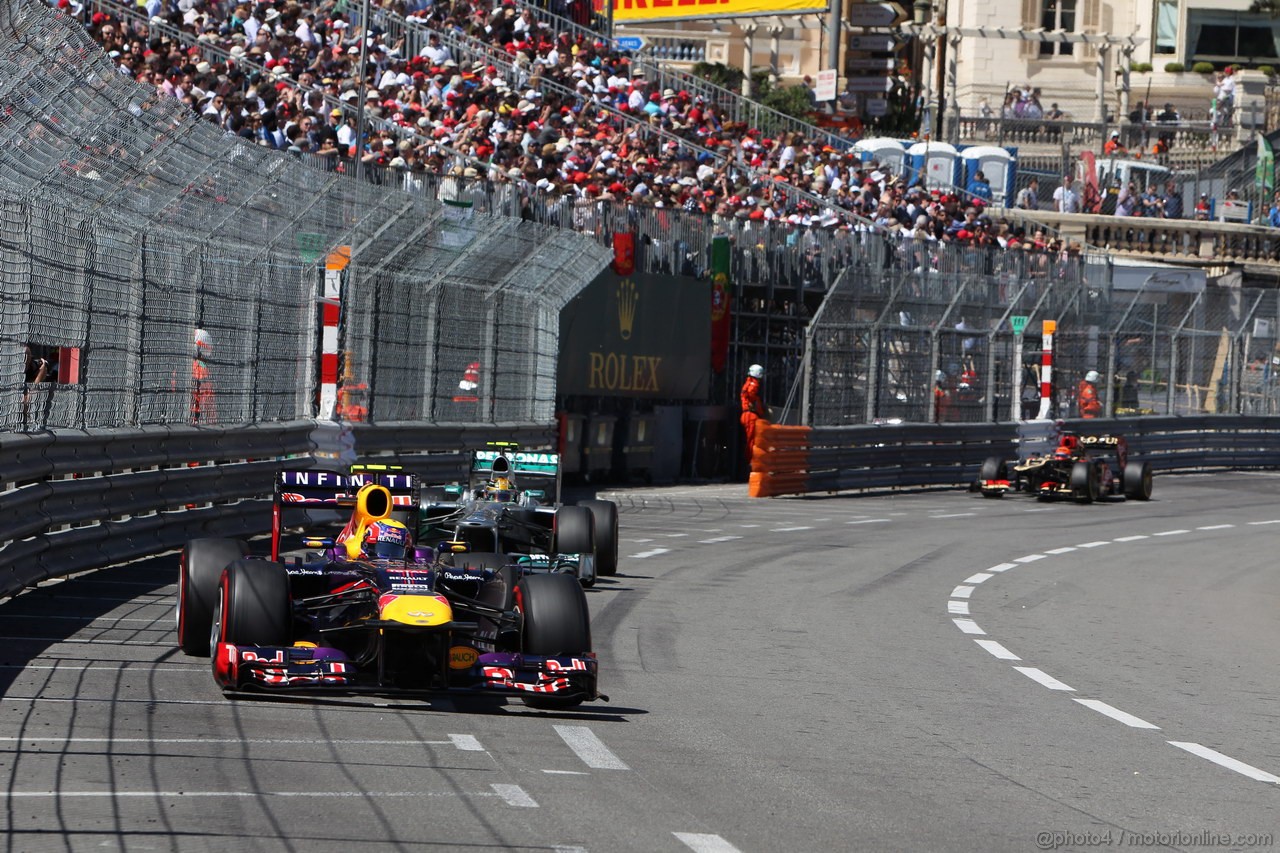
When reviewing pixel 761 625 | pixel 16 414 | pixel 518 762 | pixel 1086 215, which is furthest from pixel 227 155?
pixel 1086 215

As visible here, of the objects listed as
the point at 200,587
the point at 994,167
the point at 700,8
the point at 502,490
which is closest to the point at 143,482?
the point at 502,490

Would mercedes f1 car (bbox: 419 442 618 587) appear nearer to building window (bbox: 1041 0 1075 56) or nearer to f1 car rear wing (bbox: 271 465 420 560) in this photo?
f1 car rear wing (bbox: 271 465 420 560)

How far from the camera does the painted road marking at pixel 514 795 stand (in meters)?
7.00

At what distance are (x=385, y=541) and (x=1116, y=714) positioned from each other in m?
3.62

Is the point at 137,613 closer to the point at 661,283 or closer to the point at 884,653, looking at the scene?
the point at 884,653

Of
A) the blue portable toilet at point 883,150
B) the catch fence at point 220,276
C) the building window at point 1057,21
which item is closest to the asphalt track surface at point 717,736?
the catch fence at point 220,276

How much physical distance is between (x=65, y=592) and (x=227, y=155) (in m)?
4.69

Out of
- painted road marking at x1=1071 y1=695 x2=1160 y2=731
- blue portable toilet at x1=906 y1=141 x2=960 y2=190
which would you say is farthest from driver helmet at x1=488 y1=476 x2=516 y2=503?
blue portable toilet at x1=906 y1=141 x2=960 y2=190

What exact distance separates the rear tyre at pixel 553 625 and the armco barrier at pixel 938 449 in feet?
56.0

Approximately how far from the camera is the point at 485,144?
97.2 ft

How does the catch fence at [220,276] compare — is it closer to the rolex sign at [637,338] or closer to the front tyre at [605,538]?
the rolex sign at [637,338]

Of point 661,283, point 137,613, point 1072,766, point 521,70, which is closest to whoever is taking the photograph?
point 1072,766

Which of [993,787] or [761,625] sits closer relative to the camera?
[993,787]

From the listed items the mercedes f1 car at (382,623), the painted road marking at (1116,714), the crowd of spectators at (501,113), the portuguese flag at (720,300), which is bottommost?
the painted road marking at (1116,714)
